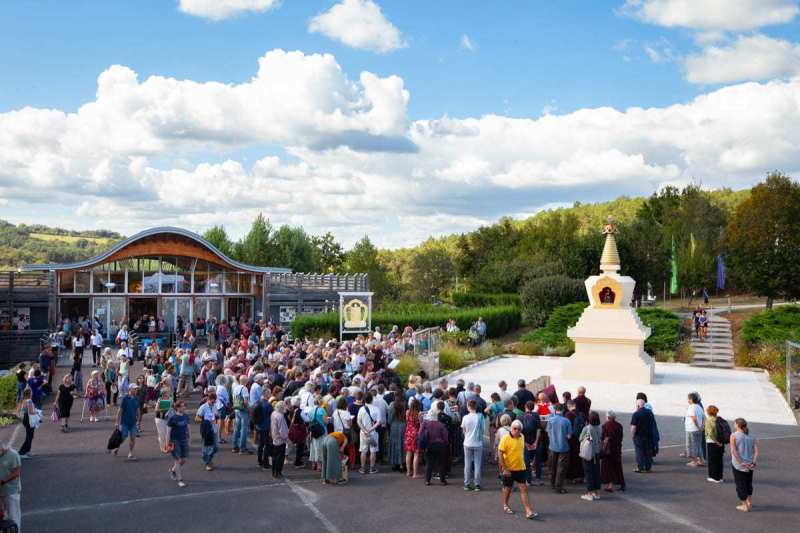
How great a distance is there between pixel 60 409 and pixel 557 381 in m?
14.8

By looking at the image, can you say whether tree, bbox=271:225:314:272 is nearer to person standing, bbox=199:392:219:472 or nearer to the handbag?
person standing, bbox=199:392:219:472

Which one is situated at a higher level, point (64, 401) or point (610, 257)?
point (610, 257)

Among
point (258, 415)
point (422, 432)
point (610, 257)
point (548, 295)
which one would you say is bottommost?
point (422, 432)

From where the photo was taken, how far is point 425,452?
10773mm

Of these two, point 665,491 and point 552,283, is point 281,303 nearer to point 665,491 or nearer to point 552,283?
point 552,283

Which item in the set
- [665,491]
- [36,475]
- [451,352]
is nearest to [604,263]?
[451,352]

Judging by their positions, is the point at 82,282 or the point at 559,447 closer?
the point at 559,447

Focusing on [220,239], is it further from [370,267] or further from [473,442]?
[473,442]

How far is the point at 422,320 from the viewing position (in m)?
32.8

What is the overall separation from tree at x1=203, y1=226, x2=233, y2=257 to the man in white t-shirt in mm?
58841

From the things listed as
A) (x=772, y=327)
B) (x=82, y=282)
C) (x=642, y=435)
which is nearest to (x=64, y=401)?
(x=642, y=435)

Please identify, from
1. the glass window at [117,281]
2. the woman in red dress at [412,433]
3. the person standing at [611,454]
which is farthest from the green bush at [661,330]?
the glass window at [117,281]

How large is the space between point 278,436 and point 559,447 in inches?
183

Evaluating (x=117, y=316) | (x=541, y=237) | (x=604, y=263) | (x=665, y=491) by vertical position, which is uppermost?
(x=541, y=237)
